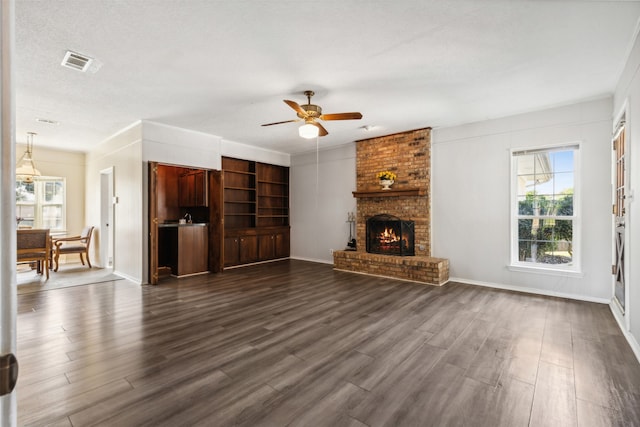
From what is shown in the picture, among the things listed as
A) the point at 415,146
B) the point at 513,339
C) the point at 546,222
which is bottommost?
the point at 513,339

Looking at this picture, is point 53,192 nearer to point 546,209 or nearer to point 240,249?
point 240,249

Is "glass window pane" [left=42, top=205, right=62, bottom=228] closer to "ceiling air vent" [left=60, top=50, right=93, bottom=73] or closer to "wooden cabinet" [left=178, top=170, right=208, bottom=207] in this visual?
"wooden cabinet" [left=178, top=170, right=208, bottom=207]

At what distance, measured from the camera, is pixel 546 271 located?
4695 mm

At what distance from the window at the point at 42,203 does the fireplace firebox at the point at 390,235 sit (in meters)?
7.73

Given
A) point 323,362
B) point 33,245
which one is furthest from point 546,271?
point 33,245

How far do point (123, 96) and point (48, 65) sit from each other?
36.4 inches

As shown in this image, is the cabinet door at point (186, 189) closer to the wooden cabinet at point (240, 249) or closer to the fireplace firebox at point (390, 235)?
the wooden cabinet at point (240, 249)

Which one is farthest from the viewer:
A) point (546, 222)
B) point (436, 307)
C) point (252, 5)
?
point (546, 222)

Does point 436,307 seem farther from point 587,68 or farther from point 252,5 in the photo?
point 252,5

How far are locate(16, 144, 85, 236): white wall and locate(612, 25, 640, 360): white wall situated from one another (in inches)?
386

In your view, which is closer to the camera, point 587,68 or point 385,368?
point 385,368

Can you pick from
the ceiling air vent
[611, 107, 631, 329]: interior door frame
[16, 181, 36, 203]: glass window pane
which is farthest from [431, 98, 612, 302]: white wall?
[16, 181, 36, 203]: glass window pane

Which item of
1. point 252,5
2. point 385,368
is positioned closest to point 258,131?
point 252,5

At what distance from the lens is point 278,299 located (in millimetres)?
4398
